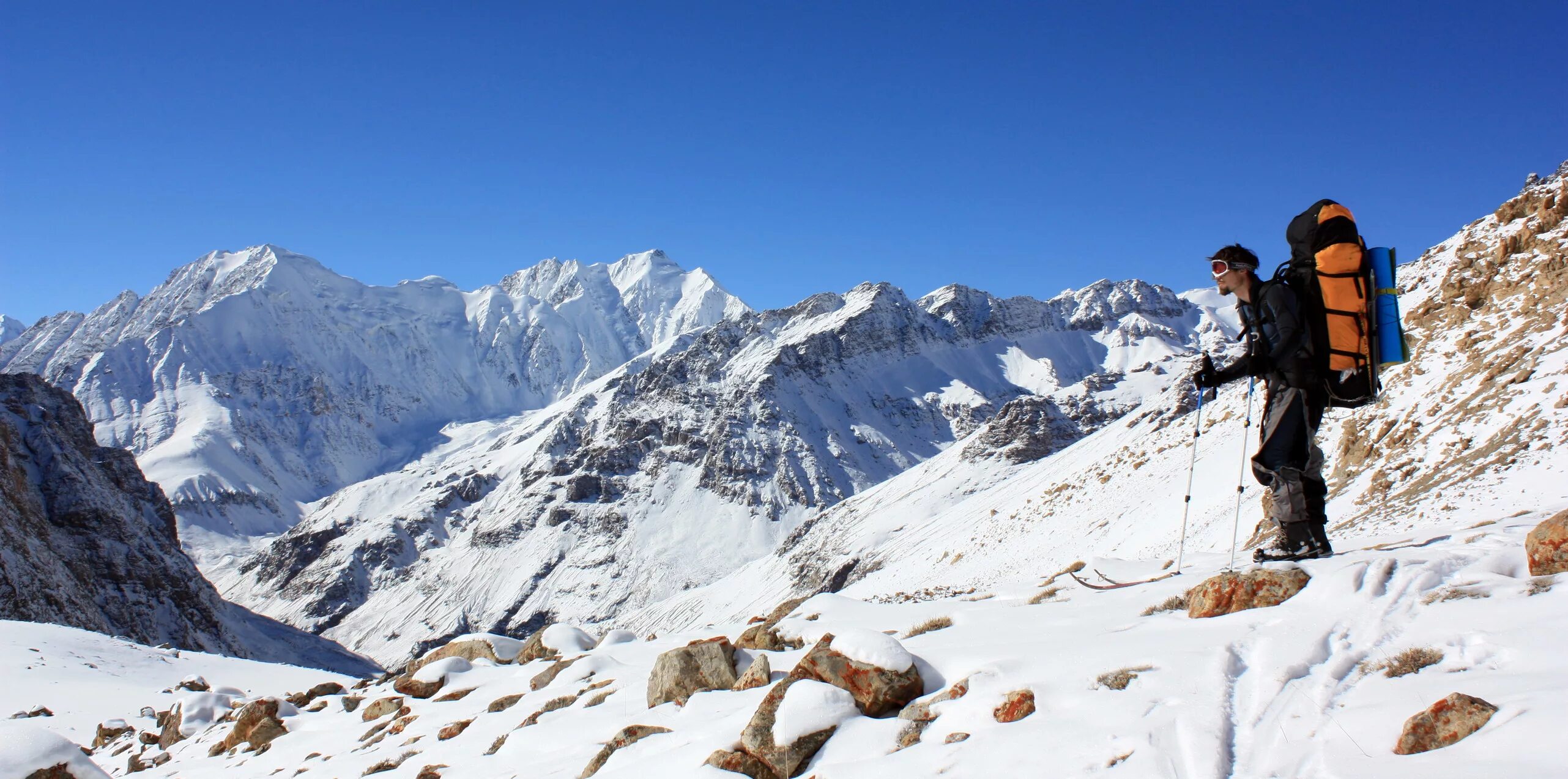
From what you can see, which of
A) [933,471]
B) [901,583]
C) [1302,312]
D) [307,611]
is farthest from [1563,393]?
[307,611]

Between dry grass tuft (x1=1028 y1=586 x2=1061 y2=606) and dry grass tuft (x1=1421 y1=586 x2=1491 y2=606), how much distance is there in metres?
4.17

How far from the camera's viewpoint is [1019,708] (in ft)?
21.2

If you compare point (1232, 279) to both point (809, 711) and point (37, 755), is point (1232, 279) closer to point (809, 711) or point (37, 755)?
point (809, 711)

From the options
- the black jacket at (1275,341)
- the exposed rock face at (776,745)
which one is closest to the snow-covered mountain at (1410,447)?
the black jacket at (1275,341)

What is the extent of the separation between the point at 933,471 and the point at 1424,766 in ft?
421

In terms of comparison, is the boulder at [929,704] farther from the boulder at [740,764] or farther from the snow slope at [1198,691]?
the boulder at [740,764]

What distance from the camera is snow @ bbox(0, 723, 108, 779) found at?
352 inches

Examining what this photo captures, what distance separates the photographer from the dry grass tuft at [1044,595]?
34.5 feet

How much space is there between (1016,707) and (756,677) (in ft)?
11.8

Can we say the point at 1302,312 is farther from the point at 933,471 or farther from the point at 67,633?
the point at 933,471

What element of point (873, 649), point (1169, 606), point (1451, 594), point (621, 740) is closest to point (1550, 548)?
point (1451, 594)

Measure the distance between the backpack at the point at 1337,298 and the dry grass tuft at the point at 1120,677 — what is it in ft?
13.6

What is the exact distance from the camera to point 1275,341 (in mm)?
8750

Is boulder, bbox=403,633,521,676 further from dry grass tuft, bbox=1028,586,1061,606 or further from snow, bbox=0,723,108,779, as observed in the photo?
dry grass tuft, bbox=1028,586,1061,606
